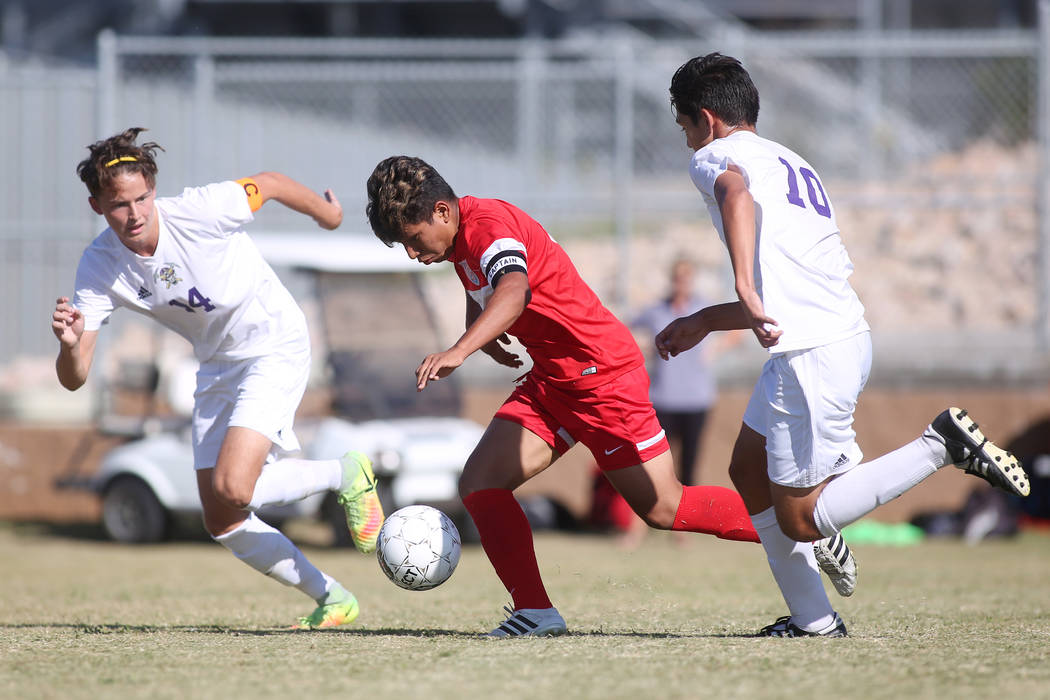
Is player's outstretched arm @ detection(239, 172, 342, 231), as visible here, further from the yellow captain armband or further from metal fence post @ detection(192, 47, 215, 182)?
metal fence post @ detection(192, 47, 215, 182)

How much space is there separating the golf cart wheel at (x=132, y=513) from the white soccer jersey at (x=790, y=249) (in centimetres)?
723

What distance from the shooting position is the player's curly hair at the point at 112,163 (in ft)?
16.4

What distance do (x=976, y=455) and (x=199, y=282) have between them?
315 cm

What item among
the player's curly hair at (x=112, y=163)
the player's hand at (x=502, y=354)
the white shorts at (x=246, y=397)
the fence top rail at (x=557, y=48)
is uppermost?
the fence top rail at (x=557, y=48)

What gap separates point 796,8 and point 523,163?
41.3 ft

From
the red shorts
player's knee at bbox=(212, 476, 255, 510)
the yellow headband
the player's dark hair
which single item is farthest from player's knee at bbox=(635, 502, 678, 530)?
the yellow headband

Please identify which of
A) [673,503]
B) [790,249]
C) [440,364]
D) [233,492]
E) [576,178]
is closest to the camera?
[440,364]

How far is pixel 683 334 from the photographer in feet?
15.8

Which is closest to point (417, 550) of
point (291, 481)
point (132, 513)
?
point (291, 481)

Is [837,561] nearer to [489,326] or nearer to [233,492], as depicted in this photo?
[489,326]

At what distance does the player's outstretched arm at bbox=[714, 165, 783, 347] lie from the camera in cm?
425

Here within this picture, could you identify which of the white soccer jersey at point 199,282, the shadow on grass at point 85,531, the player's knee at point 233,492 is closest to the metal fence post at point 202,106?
the shadow on grass at point 85,531

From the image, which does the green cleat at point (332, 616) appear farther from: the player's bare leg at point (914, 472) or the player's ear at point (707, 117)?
the player's ear at point (707, 117)

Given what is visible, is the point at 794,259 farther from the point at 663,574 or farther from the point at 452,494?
the point at 452,494
